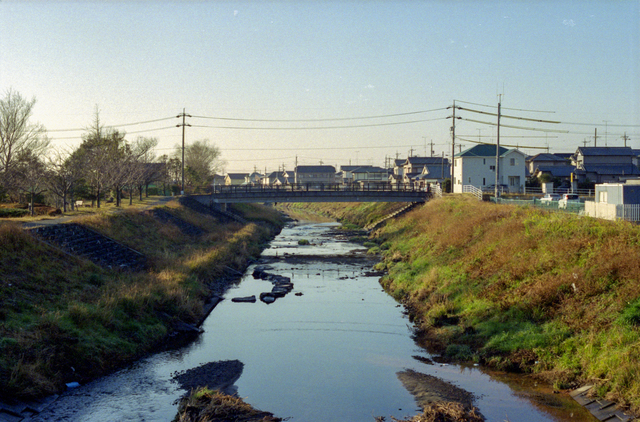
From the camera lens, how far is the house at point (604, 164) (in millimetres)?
74438

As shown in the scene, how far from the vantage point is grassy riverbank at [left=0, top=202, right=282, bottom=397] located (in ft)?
51.2

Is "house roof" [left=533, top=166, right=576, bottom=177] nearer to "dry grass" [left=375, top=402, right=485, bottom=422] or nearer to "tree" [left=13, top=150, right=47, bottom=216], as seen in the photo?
"tree" [left=13, top=150, right=47, bottom=216]

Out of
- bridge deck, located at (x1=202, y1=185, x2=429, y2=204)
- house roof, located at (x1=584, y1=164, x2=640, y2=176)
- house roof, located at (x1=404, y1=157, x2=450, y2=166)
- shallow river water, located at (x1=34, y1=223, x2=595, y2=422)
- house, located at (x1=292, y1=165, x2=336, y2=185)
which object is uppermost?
house roof, located at (x1=404, y1=157, x2=450, y2=166)

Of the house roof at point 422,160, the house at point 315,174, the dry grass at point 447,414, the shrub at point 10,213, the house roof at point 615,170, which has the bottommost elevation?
the dry grass at point 447,414

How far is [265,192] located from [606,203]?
3922cm

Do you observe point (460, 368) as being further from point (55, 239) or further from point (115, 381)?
point (55, 239)

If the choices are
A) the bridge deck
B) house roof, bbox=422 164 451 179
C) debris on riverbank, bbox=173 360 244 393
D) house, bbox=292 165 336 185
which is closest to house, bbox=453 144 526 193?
the bridge deck

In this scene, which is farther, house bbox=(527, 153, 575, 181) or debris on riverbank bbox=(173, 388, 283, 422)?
house bbox=(527, 153, 575, 181)

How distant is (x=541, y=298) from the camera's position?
20375 millimetres

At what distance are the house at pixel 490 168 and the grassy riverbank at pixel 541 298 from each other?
35.3m

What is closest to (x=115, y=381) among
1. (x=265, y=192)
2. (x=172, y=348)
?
(x=172, y=348)

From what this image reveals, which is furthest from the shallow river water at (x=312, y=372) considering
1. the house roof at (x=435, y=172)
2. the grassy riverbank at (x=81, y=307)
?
the house roof at (x=435, y=172)

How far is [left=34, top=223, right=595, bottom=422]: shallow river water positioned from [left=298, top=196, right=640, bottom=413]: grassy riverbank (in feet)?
3.73

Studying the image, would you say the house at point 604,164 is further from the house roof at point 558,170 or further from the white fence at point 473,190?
the white fence at point 473,190
